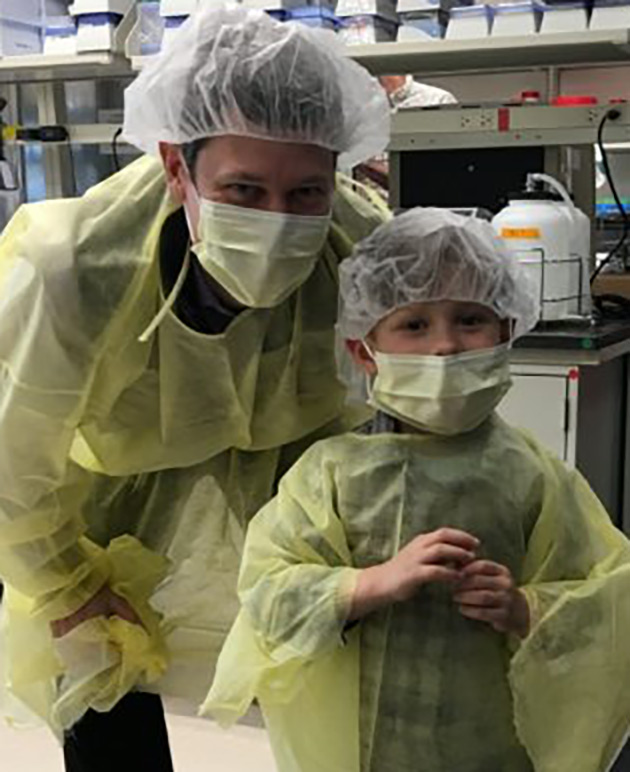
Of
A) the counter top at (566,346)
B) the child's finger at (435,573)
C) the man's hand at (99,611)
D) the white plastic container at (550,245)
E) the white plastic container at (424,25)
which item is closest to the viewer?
the child's finger at (435,573)

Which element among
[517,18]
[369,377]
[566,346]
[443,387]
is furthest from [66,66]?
[443,387]

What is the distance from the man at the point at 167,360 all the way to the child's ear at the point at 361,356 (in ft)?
0.34

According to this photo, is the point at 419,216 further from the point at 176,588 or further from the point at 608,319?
the point at 608,319

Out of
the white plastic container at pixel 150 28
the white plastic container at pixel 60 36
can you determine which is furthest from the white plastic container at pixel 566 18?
the white plastic container at pixel 60 36

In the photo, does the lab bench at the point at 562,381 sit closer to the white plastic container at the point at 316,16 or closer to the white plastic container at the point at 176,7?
the white plastic container at the point at 316,16

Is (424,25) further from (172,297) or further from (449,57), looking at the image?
(172,297)

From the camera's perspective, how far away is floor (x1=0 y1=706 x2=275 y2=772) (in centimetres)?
217

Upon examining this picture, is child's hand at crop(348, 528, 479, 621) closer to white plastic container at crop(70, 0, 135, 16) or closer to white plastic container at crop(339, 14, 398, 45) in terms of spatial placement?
white plastic container at crop(339, 14, 398, 45)

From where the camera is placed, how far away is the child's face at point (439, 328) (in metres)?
1.09

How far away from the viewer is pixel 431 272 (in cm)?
110

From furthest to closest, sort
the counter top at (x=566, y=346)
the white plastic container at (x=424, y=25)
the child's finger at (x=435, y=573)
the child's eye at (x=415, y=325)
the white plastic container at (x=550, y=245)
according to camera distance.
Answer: the white plastic container at (x=424, y=25) → the white plastic container at (x=550, y=245) → the counter top at (x=566, y=346) → the child's eye at (x=415, y=325) → the child's finger at (x=435, y=573)

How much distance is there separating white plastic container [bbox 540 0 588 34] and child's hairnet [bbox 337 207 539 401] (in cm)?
137

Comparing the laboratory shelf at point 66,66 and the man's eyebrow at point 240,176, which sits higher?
the laboratory shelf at point 66,66

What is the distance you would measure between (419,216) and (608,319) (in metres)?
1.36
